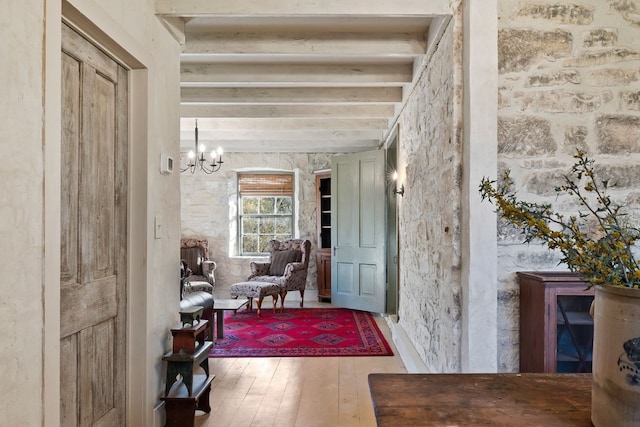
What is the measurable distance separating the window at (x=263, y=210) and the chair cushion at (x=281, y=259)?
0.64m

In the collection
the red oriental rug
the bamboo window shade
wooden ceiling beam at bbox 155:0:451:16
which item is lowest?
the red oriental rug

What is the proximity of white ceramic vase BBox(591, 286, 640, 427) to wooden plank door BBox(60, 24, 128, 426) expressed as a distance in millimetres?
1962

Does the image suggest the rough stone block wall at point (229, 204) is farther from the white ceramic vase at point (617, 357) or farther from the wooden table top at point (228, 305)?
the white ceramic vase at point (617, 357)

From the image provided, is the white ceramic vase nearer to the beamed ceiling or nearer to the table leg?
the beamed ceiling

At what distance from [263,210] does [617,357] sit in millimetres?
6696

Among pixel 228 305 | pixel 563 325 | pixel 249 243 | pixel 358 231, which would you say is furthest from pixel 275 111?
pixel 563 325

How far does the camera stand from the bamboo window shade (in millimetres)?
7238

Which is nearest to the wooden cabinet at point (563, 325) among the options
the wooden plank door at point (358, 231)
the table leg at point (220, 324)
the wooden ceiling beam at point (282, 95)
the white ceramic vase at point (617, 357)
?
the white ceramic vase at point (617, 357)

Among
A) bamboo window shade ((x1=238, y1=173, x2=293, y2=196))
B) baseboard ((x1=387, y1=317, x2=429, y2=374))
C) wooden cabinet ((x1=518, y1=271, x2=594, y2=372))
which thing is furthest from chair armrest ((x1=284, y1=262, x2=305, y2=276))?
wooden cabinet ((x1=518, y1=271, x2=594, y2=372))

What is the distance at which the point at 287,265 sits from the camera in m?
6.31

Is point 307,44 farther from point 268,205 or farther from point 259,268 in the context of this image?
point 268,205

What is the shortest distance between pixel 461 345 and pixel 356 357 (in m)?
1.86

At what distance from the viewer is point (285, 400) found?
299 centimetres

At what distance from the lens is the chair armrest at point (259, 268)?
21.1 feet
